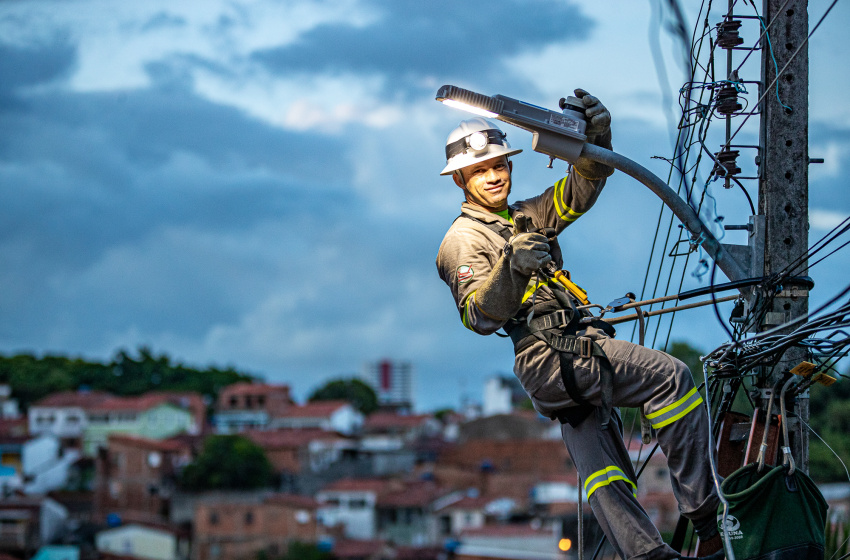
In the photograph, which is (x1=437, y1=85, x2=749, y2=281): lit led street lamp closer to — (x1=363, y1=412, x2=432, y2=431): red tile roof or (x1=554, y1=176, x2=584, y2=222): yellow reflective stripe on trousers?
(x1=554, y1=176, x2=584, y2=222): yellow reflective stripe on trousers

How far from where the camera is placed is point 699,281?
6.23 m

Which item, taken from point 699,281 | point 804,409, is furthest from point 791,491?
point 699,281

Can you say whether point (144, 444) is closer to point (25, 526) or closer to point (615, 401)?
point (25, 526)

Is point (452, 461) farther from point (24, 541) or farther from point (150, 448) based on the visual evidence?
point (24, 541)

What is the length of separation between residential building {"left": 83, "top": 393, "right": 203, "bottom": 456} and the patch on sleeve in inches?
2852

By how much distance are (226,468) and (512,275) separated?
58.8m

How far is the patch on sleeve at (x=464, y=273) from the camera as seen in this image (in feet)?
16.4

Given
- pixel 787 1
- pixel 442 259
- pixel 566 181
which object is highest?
pixel 787 1

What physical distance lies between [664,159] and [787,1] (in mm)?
1109

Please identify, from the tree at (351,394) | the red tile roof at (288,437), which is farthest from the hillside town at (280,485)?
the tree at (351,394)

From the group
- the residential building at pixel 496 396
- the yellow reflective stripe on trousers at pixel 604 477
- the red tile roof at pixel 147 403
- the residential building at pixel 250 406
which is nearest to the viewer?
the yellow reflective stripe on trousers at pixel 604 477

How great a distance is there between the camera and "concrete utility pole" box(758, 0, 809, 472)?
5426 millimetres

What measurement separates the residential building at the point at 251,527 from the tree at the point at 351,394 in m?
39.2

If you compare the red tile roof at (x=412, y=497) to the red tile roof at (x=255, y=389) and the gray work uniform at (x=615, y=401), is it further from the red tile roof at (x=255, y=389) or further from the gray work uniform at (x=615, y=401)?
the gray work uniform at (x=615, y=401)
